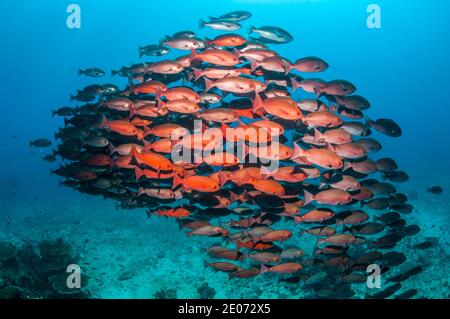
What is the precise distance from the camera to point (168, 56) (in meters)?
102

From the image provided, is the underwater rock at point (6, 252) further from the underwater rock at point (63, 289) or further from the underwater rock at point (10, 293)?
the underwater rock at point (10, 293)

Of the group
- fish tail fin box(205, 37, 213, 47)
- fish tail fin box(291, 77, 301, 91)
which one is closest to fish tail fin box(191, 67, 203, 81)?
fish tail fin box(205, 37, 213, 47)

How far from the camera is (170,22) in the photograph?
86.7 meters

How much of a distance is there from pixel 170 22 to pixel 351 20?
189 feet

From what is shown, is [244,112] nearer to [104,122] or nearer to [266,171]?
[266,171]

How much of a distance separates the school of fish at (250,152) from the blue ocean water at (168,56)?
2.55 metres

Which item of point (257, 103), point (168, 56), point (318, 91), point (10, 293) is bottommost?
point (10, 293)

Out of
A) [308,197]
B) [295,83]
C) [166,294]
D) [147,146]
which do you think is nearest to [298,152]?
[308,197]

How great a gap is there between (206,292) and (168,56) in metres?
101

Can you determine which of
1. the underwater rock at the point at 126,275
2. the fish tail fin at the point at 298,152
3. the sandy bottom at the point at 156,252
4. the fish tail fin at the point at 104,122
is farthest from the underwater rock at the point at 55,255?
the fish tail fin at the point at 298,152

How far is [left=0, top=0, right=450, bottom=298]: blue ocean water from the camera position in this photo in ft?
36.2

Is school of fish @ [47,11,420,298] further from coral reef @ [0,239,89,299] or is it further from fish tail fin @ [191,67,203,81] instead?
coral reef @ [0,239,89,299]

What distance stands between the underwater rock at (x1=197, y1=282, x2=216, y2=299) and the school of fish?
104 inches
